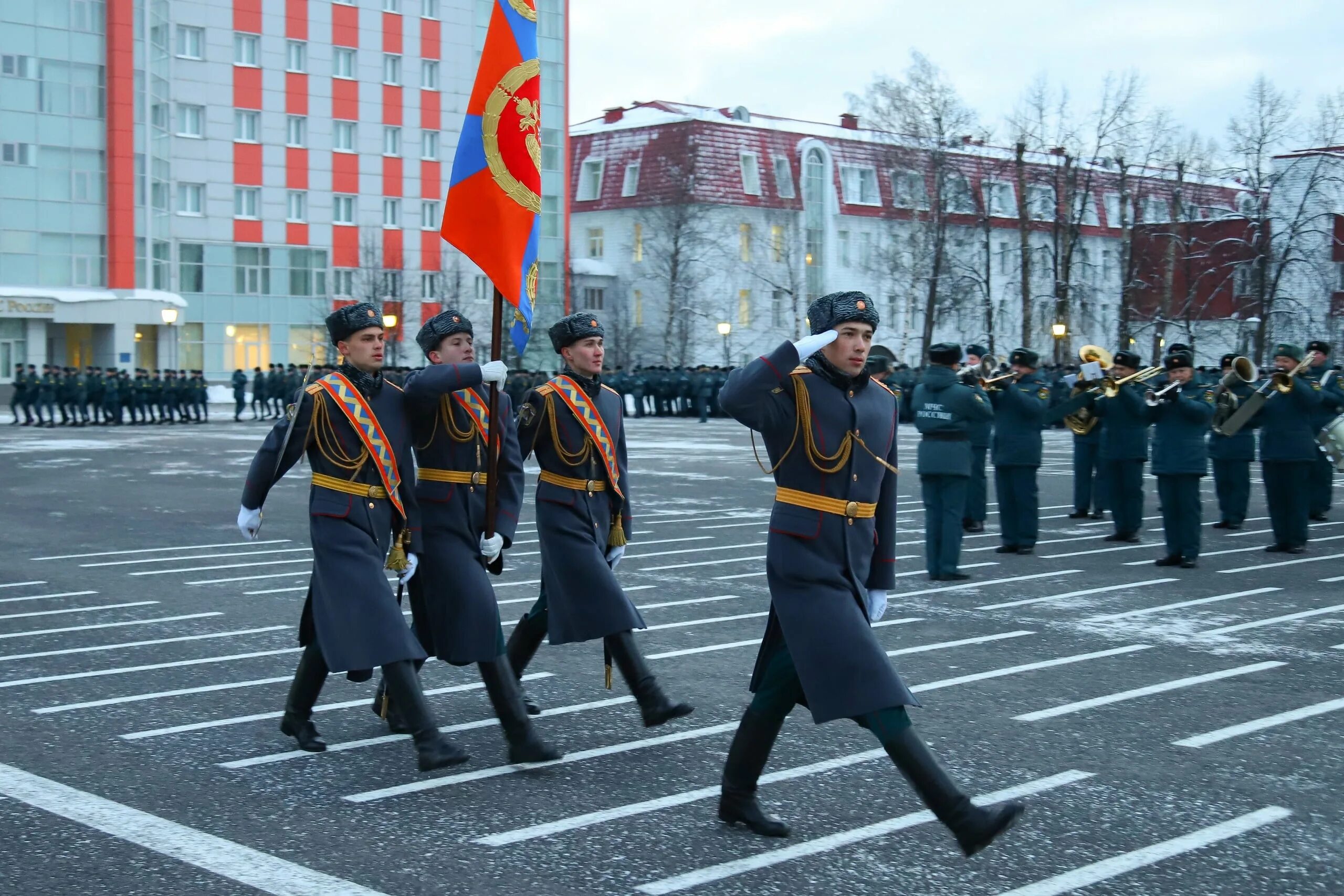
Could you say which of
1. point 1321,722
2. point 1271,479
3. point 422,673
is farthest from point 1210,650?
point 1271,479

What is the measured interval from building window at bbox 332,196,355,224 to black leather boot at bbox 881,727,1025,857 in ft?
199

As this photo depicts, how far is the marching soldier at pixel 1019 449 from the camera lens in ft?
44.8

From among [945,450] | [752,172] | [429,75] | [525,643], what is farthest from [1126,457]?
[429,75]

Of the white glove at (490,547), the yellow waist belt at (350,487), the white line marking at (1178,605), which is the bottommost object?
the white line marking at (1178,605)

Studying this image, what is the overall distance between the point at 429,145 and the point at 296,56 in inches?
263

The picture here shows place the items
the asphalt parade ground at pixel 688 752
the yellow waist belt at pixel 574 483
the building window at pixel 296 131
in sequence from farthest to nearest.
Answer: the building window at pixel 296 131 < the yellow waist belt at pixel 574 483 < the asphalt parade ground at pixel 688 752

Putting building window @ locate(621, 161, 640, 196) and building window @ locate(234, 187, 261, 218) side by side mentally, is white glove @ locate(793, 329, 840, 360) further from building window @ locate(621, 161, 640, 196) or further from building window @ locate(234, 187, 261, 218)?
building window @ locate(621, 161, 640, 196)

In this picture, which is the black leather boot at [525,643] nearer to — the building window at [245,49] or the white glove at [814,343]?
the white glove at [814,343]

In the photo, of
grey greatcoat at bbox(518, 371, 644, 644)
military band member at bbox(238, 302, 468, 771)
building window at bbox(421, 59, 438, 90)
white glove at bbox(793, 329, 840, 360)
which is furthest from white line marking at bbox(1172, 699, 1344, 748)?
building window at bbox(421, 59, 438, 90)

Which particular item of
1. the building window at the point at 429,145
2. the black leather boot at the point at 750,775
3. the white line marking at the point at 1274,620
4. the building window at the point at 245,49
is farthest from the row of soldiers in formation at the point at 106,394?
the black leather boot at the point at 750,775

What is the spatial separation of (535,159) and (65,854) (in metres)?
3.56

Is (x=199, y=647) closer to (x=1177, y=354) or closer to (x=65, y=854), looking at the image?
(x=65, y=854)

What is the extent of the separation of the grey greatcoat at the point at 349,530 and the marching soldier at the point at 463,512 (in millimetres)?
160

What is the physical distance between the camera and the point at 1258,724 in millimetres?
7023
